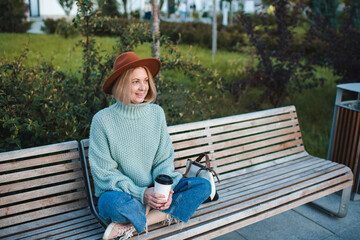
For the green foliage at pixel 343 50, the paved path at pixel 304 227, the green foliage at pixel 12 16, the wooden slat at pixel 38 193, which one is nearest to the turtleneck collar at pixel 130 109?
the wooden slat at pixel 38 193

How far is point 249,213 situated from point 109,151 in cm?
112

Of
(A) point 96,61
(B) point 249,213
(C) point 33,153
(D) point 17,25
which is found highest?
(D) point 17,25

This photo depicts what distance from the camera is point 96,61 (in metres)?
3.79

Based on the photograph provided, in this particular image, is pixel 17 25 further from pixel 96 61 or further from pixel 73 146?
pixel 73 146

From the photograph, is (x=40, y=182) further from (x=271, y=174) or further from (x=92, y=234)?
(x=271, y=174)

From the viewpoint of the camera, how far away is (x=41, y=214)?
235cm

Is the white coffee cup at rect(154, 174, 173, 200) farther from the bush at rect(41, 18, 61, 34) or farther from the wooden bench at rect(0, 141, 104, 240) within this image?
the bush at rect(41, 18, 61, 34)

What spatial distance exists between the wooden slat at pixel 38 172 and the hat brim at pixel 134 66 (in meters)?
0.60

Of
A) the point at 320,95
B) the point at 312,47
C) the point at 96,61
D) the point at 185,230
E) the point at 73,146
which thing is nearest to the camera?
the point at 185,230

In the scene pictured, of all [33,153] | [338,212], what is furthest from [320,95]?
[33,153]

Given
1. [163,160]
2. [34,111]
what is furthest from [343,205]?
[34,111]

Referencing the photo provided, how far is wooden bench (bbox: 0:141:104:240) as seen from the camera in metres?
2.21

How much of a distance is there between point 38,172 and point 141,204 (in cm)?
75

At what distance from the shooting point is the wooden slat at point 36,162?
7.41 feet
